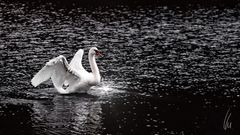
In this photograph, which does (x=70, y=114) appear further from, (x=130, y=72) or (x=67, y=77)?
(x=130, y=72)

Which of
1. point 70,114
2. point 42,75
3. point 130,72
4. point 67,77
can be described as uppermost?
point 42,75

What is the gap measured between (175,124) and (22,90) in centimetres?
849

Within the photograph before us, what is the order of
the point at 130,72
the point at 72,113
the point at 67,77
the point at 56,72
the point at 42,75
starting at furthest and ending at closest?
the point at 130,72
the point at 67,77
the point at 56,72
the point at 42,75
the point at 72,113

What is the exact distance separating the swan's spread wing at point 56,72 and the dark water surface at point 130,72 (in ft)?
2.62

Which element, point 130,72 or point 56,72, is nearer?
point 56,72

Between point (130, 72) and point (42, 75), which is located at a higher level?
point (42, 75)

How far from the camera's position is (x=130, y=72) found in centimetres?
2970

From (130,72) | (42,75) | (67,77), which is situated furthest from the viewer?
(130,72)

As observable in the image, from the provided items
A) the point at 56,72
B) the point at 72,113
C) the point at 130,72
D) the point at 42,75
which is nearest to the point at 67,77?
the point at 56,72

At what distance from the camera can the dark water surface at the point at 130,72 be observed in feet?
71.3

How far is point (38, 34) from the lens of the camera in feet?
133

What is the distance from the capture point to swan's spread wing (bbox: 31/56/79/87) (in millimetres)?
24703

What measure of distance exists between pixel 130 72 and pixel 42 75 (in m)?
6.28

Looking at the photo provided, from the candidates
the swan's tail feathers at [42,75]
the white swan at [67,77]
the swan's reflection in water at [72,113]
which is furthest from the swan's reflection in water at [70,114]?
the swan's tail feathers at [42,75]
